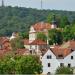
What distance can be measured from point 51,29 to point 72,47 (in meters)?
10.2

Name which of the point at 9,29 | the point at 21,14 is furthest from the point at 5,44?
the point at 21,14

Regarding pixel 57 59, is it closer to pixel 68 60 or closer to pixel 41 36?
pixel 68 60

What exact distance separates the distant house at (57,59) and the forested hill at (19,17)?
50.5 m

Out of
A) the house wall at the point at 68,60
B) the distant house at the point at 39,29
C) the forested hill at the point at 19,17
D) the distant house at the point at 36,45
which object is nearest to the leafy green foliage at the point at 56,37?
the distant house at the point at 36,45

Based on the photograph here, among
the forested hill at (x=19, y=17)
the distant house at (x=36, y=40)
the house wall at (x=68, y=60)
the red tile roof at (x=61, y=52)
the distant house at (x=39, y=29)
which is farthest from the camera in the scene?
the forested hill at (x=19, y=17)

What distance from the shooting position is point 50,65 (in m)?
31.3

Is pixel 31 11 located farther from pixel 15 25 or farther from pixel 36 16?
pixel 15 25

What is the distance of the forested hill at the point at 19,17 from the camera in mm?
88375

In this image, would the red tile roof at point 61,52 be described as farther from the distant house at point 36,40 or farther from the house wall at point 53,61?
the distant house at point 36,40

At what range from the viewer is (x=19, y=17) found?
107 meters

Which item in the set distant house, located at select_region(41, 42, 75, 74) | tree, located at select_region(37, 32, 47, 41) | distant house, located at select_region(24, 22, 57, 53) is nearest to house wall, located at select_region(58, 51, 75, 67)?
distant house, located at select_region(41, 42, 75, 74)

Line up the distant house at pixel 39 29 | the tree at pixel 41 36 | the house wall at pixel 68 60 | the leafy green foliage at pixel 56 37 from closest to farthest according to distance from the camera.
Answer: the house wall at pixel 68 60 → the leafy green foliage at pixel 56 37 → the tree at pixel 41 36 → the distant house at pixel 39 29

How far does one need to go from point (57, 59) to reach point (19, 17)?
2986 inches

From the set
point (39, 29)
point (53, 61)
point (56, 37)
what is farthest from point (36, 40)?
point (53, 61)
